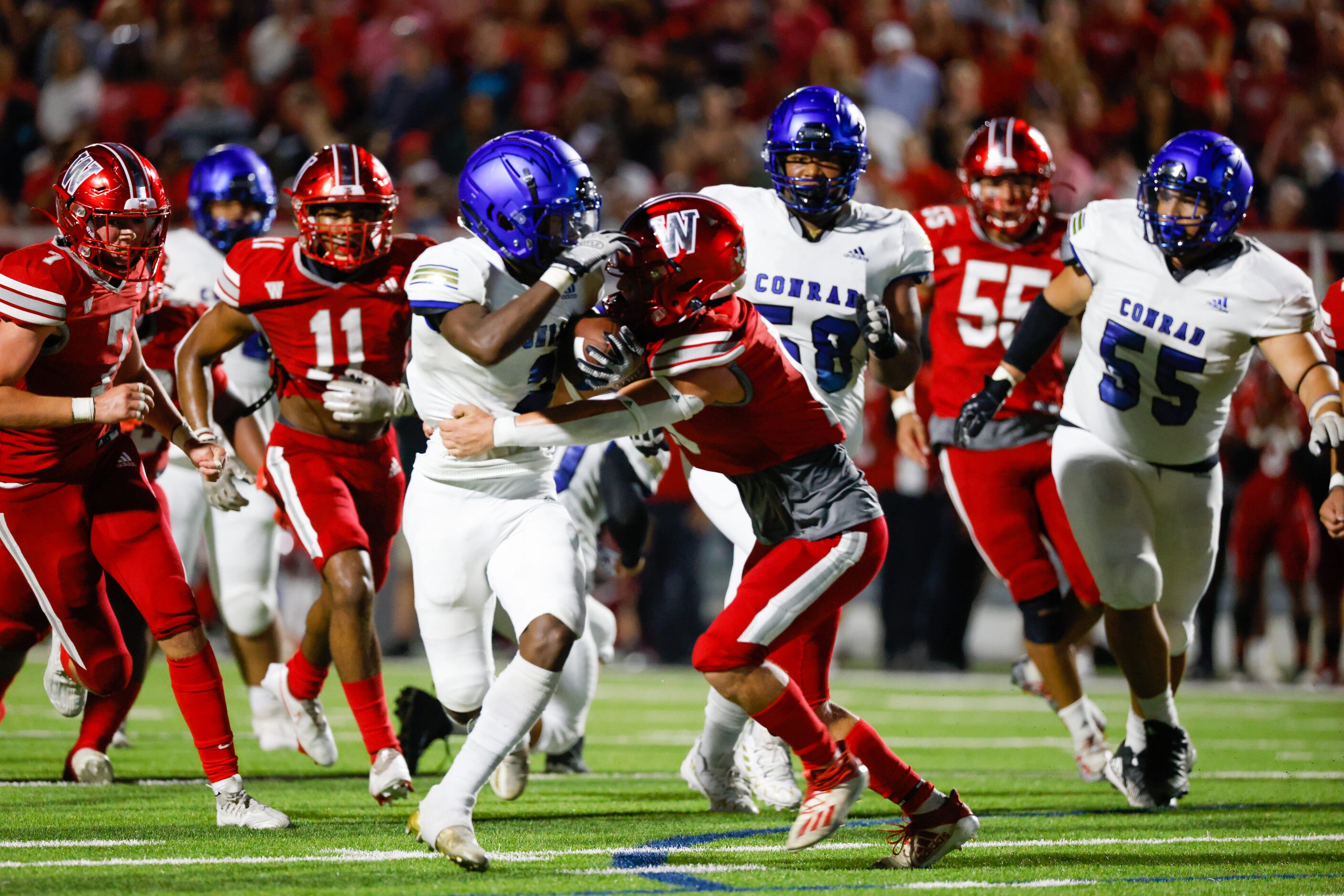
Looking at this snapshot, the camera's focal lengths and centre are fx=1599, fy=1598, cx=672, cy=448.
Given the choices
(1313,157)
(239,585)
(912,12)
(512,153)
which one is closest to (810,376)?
(512,153)

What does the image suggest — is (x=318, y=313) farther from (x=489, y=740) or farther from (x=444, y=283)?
(x=489, y=740)

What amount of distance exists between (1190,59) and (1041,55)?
99 centimetres

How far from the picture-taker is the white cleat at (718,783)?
4730 millimetres

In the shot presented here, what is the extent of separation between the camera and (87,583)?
4.32m

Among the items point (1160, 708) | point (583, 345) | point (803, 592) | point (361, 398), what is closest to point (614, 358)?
point (583, 345)

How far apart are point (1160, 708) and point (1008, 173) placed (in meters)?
2.03

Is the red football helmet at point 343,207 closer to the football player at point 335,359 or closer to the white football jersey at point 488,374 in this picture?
the football player at point 335,359

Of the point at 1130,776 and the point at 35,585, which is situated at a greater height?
the point at 35,585

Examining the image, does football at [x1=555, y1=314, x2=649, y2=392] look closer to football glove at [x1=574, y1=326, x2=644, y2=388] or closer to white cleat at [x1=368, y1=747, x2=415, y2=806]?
football glove at [x1=574, y1=326, x2=644, y2=388]

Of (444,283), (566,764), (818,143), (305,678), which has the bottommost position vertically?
(566,764)

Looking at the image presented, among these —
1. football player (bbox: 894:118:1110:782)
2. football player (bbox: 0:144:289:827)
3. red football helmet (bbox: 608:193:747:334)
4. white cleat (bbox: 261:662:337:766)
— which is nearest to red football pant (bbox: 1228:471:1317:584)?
football player (bbox: 894:118:1110:782)

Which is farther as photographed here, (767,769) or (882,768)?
(767,769)

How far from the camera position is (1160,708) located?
198 inches

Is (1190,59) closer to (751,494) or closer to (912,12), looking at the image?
(912,12)
